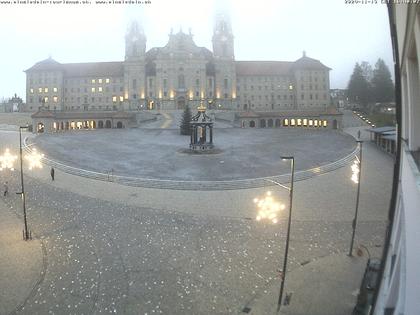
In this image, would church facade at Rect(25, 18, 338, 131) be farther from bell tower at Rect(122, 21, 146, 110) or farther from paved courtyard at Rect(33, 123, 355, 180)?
paved courtyard at Rect(33, 123, 355, 180)

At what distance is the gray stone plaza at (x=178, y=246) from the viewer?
11.8 m

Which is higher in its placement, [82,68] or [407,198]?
[82,68]

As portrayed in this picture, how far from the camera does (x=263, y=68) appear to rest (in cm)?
10662

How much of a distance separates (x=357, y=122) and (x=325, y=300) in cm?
6854

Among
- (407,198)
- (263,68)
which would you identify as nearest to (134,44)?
(263,68)

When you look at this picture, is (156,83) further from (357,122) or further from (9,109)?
(357,122)

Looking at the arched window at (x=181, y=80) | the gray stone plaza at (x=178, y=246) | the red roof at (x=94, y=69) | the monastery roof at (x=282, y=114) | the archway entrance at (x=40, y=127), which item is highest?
the red roof at (x=94, y=69)

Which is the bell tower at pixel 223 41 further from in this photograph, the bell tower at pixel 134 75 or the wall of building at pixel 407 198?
the wall of building at pixel 407 198

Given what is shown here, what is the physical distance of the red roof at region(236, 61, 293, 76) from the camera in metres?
105

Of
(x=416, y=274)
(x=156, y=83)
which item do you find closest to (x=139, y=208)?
(x=416, y=274)

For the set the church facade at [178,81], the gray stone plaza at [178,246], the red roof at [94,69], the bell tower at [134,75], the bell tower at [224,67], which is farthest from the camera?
the red roof at [94,69]

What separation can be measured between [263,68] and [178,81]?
27.5 metres

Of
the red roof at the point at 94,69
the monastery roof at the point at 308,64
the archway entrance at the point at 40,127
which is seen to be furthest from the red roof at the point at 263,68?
the archway entrance at the point at 40,127

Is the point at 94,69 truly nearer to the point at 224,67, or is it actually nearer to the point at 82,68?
the point at 82,68
